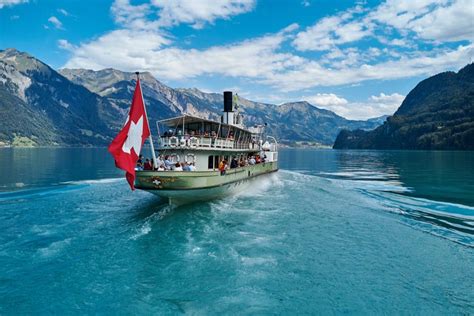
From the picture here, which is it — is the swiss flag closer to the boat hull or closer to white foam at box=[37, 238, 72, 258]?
the boat hull

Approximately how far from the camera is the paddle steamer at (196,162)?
22.0 metres

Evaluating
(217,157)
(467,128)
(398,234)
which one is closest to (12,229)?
(217,157)

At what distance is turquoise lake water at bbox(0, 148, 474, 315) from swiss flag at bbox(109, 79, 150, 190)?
3846 mm

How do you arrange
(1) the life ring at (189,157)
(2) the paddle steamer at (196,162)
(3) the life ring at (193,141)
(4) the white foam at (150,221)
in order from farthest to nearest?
(1) the life ring at (189,157) → (3) the life ring at (193,141) → (2) the paddle steamer at (196,162) → (4) the white foam at (150,221)

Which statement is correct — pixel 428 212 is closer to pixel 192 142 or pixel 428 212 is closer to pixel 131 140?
pixel 192 142

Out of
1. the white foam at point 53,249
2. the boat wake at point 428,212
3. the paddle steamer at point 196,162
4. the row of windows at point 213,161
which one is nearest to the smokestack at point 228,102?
the paddle steamer at point 196,162

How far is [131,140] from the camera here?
19.0 m

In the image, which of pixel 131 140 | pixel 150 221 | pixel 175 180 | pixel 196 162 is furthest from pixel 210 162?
pixel 131 140

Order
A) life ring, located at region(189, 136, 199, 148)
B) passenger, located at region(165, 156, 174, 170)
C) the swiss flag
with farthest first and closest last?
1. life ring, located at region(189, 136, 199, 148)
2. passenger, located at region(165, 156, 174, 170)
3. the swiss flag

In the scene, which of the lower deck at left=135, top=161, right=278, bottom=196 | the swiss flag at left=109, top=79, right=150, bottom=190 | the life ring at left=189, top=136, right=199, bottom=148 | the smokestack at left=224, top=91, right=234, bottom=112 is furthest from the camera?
the smokestack at left=224, top=91, right=234, bottom=112

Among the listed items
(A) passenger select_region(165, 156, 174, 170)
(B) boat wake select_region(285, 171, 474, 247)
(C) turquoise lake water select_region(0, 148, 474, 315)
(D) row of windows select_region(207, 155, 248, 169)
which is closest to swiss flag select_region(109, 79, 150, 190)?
(C) turquoise lake water select_region(0, 148, 474, 315)

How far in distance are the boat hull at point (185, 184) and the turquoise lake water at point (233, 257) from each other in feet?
3.50

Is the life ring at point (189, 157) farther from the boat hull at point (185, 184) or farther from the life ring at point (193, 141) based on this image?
the boat hull at point (185, 184)

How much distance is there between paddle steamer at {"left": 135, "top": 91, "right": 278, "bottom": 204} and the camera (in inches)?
867
